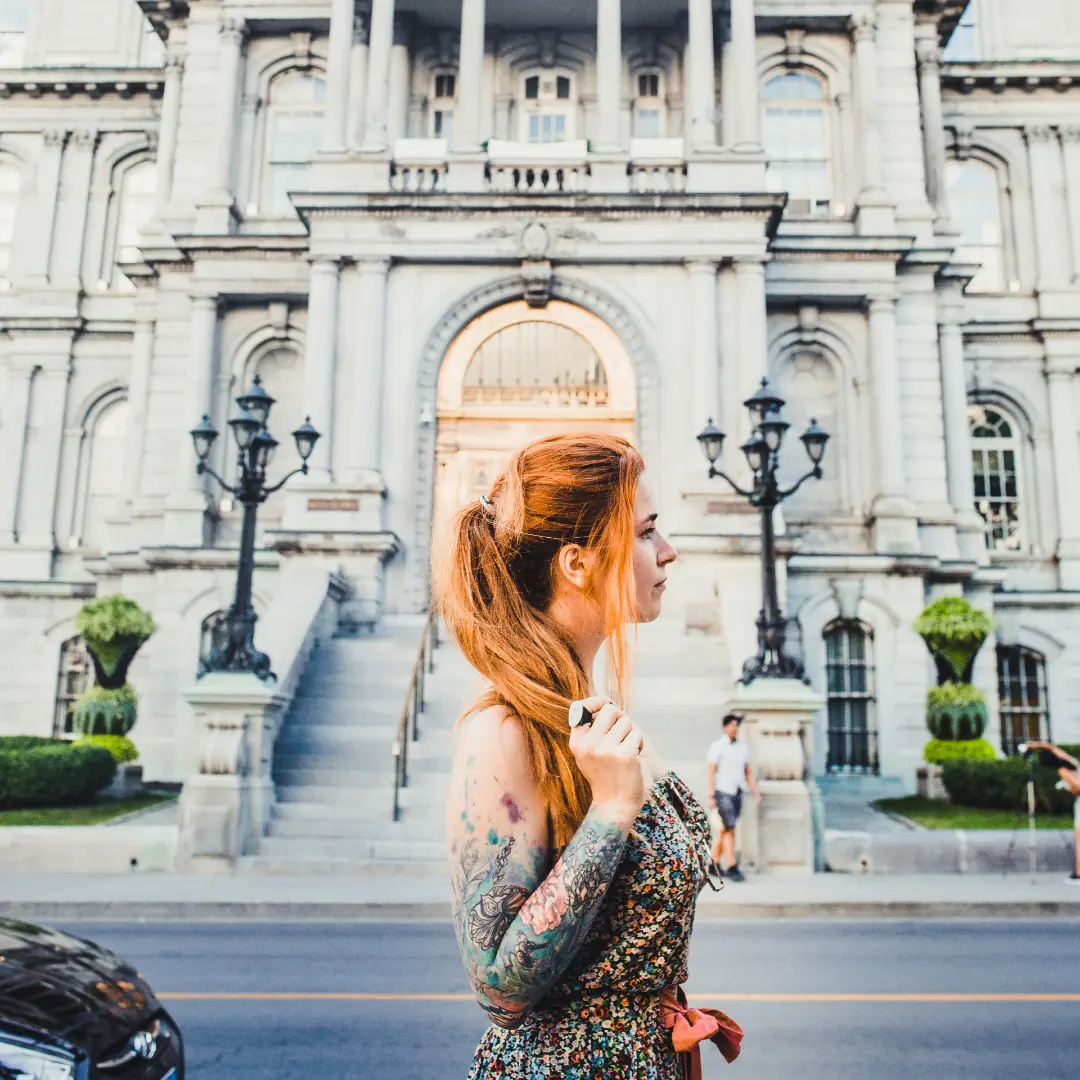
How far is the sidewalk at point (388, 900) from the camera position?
10.3 m

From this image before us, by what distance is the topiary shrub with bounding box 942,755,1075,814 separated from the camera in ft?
50.5

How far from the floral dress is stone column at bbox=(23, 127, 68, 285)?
32073 mm

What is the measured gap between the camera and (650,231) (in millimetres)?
21719

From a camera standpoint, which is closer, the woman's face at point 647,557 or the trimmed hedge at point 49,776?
the woman's face at point 647,557

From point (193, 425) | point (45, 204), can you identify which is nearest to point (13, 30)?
point (45, 204)

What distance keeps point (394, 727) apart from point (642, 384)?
32.1 ft

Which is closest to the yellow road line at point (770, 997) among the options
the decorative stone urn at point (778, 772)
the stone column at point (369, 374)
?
the decorative stone urn at point (778, 772)

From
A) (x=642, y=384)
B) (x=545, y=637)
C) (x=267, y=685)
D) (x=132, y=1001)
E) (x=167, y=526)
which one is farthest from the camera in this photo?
(x=167, y=526)

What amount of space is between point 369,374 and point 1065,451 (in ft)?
60.7

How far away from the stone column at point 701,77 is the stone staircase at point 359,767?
12494 millimetres

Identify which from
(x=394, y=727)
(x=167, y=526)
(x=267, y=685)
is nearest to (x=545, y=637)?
(x=267, y=685)

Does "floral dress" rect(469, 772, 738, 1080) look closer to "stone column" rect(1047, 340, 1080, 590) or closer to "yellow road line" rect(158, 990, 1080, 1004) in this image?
"yellow road line" rect(158, 990, 1080, 1004)

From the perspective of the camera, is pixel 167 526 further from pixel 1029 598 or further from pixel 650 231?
pixel 1029 598

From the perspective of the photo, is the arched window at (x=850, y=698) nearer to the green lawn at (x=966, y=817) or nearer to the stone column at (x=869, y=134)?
the green lawn at (x=966, y=817)
